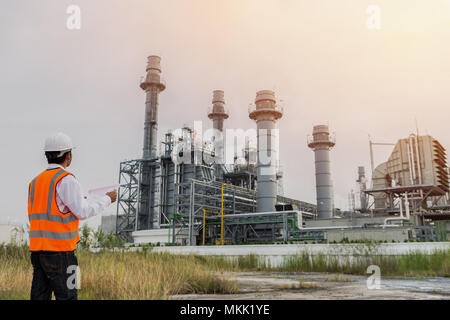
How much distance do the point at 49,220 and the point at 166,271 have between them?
4.98 metres

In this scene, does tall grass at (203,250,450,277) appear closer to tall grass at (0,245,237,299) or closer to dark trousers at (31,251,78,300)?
tall grass at (0,245,237,299)

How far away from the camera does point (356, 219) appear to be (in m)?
32.2

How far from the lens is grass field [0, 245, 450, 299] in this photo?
552 cm

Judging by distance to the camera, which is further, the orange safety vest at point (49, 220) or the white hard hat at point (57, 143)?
the white hard hat at point (57, 143)

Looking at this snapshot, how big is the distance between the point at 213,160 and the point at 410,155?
778 inches

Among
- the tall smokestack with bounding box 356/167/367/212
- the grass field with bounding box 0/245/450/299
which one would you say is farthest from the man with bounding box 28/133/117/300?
the tall smokestack with bounding box 356/167/367/212

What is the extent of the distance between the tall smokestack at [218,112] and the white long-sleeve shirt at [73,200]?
143 ft

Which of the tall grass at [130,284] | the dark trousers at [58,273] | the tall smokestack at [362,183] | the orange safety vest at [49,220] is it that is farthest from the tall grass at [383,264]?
the tall smokestack at [362,183]

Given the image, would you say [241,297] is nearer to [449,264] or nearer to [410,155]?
[449,264]

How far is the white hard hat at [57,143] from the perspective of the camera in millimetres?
3309

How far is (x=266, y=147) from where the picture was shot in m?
36.6

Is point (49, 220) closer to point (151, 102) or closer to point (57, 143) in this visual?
point (57, 143)

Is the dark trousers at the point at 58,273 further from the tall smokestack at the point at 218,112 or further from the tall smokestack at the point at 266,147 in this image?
the tall smokestack at the point at 218,112
